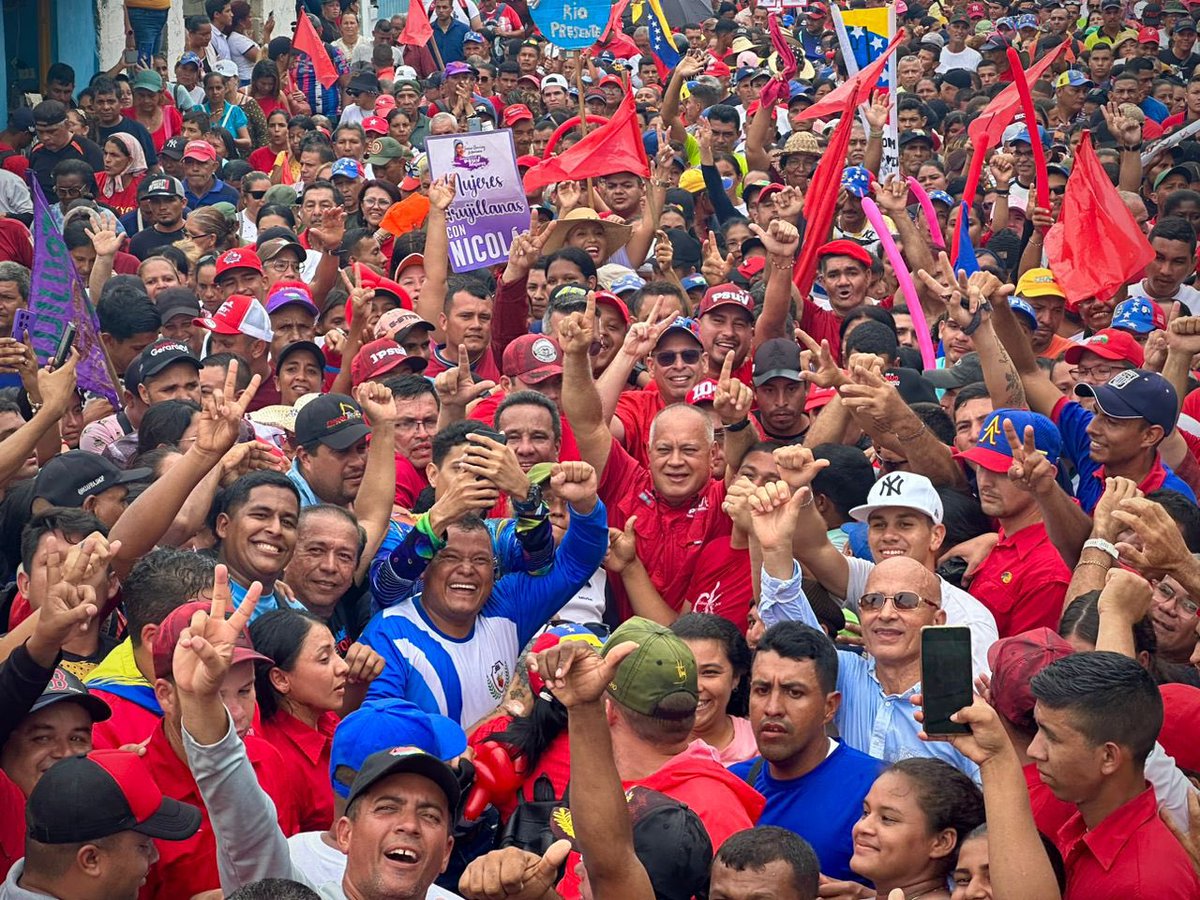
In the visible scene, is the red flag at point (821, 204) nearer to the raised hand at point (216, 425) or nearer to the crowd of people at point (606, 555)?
the crowd of people at point (606, 555)

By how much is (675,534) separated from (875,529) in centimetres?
82

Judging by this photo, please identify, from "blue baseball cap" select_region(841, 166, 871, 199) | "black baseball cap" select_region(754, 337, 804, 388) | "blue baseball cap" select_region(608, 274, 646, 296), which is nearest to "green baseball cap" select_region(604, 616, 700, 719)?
"black baseball cap" select_region(754, 337, 804, 388)

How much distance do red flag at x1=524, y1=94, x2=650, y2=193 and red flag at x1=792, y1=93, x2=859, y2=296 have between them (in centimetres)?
159

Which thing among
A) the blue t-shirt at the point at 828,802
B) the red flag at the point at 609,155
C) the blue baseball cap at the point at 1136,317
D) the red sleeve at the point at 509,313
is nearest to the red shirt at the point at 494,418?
the red sleeve at the point at 509,313

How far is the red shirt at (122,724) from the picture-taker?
4.34m

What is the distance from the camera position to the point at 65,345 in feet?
22.4

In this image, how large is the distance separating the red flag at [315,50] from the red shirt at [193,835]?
14283 millimetres

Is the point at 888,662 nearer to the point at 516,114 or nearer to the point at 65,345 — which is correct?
the point at 65,345

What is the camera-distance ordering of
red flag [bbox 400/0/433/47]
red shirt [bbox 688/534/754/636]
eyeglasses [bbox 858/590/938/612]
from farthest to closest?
1. red flag [bbox 400/0/433/47]
2. red shirt [bbox 688/534/754/636]
3. eyeglasses [bbox 858/590/938/612]

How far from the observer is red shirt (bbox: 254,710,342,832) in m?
4.42

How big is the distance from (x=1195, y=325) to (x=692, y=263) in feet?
13.3

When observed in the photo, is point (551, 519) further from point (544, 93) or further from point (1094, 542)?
point (544, 93)

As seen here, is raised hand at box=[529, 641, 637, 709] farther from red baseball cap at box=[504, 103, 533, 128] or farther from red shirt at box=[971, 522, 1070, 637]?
red baseball cap at box=[504, 103, 533, 128]

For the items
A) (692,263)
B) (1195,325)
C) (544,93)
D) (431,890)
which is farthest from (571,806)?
(544,93)
